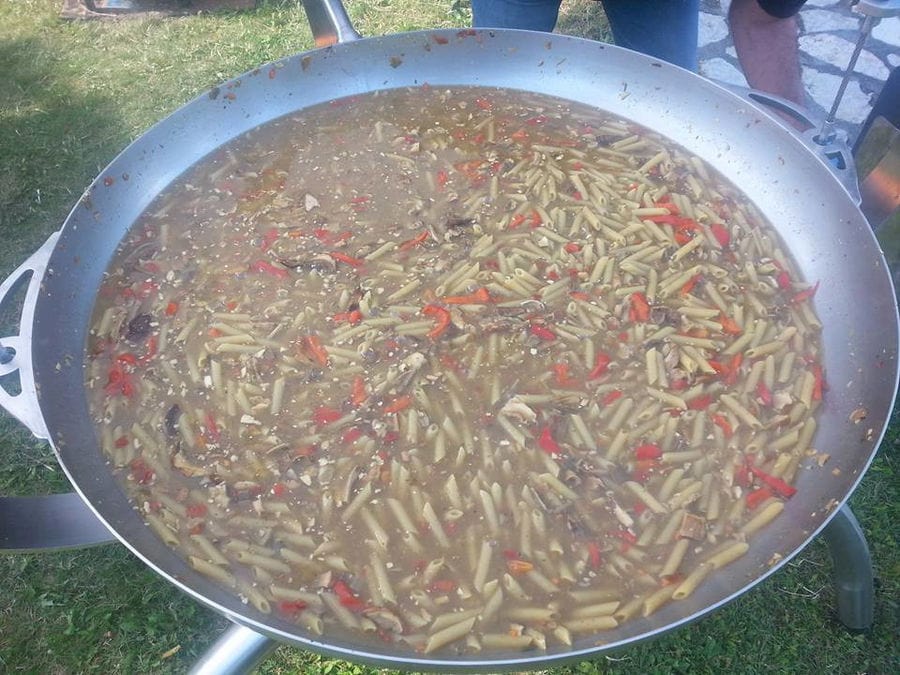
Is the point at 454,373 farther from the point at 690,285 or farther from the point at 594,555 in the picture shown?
the point at 690,285

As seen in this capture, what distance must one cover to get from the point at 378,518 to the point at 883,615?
2.58 meters

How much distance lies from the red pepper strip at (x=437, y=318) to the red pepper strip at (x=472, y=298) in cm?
6

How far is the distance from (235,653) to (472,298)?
1.47 metres

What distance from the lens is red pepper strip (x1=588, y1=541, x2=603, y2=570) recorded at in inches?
88.2

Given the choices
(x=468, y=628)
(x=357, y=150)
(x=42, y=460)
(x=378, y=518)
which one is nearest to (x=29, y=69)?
(x=42, y=460)

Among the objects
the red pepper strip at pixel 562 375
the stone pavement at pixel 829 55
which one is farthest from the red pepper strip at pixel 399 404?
the stone pavement at pixel 829 55

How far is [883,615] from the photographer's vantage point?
343 cm

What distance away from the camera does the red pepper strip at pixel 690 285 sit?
2.89 m

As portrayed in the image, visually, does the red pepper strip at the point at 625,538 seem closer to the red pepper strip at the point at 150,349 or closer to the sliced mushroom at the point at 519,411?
the sliced mushroom at the point at 519,411

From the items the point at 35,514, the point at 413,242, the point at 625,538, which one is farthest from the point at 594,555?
the point at 35,514

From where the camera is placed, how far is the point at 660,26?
4.32 m

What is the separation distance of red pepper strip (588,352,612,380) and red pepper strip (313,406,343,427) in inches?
35.3

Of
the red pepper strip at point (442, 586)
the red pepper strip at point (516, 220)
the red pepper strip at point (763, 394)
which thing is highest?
the red pepper strip at point (516, 220)

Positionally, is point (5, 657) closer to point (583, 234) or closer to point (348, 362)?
point (348, 362)
